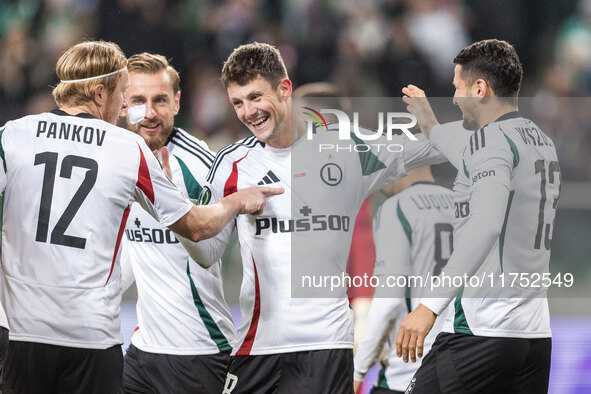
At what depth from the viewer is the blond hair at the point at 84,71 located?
14.3 feet

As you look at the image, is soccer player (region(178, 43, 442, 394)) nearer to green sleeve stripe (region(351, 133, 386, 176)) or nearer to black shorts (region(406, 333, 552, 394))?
green sleeve stripe (region(351, 133, 386, 176))

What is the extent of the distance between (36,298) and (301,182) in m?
1.54

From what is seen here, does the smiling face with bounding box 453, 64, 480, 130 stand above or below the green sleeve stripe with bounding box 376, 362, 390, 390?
above

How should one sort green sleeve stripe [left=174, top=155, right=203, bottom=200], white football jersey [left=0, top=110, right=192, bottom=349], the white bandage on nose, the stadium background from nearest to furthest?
white football jersey [left=0, top=110, right=192, bottom=349], green sleeve stripe [left=174, top=155, right=203, bottom=200], the white bandage on nose, the stadium background

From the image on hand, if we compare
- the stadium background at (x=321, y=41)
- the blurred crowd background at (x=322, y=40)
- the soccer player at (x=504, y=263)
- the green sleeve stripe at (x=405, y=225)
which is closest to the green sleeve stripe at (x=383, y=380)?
the green sleeve stripe at (x=405, y=225)

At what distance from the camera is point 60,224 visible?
411 cm

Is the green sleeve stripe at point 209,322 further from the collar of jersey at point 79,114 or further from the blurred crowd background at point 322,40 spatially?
the blurred crowd background at point 322,40

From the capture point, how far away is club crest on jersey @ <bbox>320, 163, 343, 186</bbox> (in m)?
4.80

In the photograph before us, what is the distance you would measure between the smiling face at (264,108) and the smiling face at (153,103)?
3.13 feet

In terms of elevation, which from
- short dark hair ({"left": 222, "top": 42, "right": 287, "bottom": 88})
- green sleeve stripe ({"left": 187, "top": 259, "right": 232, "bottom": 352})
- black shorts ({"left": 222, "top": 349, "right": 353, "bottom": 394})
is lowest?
black shorts ({"left": 222, "top": 349, "right": 353, "bottom": 394})

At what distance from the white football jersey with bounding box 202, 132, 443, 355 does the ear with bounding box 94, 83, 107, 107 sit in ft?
2.65

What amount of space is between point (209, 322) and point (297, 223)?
1.11 meters

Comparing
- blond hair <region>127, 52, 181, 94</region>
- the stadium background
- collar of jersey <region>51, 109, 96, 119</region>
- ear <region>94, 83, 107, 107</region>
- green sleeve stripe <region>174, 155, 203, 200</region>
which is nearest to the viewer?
collar of jersey <region>51, 109, 96, 119</region>

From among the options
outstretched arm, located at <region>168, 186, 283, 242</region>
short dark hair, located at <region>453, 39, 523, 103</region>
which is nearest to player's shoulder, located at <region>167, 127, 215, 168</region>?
outstretched arm, located at <region>168, 186, 283, 242</region>
